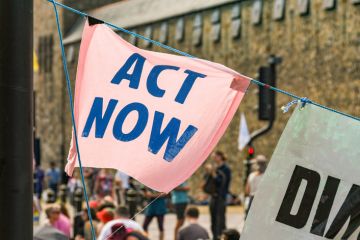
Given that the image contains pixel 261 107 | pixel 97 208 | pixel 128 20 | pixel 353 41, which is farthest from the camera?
pixel 128 20

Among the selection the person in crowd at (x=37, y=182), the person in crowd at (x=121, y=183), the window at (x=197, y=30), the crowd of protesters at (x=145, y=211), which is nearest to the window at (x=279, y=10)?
the window at (x=197, y=30)

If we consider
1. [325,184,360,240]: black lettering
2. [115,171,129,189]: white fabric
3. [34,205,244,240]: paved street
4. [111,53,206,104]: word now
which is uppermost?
[111,53,206,104]: word now

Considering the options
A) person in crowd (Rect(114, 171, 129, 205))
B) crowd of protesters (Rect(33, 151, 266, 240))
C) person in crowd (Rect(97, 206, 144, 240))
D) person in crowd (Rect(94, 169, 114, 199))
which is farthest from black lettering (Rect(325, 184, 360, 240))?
person in crowd (Rect(94, 169, 114, 199))

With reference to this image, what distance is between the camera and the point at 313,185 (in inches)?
215

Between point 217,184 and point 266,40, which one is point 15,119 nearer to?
point 217,184

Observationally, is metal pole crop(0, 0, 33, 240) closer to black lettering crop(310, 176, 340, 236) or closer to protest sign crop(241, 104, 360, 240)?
protest sign crop(241, 104, 360, 240)

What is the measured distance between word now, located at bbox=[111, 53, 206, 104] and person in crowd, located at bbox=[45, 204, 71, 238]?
6936 mm

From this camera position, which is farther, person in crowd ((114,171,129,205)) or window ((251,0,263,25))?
window ((251,0,263,25))

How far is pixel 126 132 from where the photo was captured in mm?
6164

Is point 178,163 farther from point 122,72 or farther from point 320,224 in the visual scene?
point 320,224

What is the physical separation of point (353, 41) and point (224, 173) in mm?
15942

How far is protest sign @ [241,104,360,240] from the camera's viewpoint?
214 inches

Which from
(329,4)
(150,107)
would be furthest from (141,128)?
(329,4)

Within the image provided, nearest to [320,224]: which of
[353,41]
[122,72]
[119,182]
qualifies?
[122,72]
